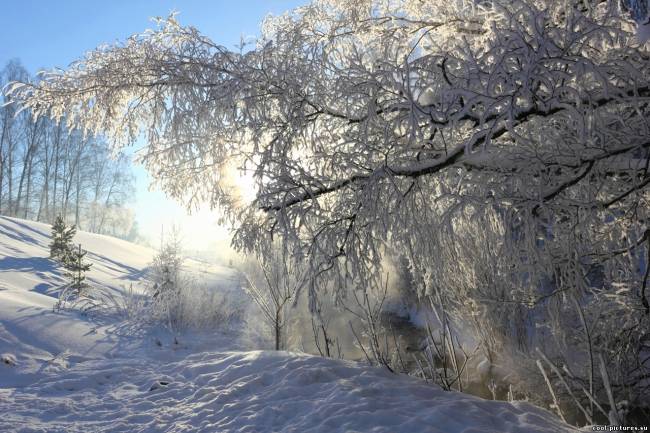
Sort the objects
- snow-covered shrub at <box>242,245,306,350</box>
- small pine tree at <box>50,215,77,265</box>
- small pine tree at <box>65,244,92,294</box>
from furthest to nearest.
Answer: small pine tree at <box>50,215,77,265</box>
small pine tree at <box>65,244,92,294</box>
snow-covered shrub at <box>242,245,306,350</box>

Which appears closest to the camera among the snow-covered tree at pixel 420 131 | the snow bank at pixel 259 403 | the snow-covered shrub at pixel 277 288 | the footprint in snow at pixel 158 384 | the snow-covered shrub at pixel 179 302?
the snow-covered tree at pixel 420 131

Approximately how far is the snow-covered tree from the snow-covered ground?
901 mm

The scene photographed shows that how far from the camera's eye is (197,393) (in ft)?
13.3

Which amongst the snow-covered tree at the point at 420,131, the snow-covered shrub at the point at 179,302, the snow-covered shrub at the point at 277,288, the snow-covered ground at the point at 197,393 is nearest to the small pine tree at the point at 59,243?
the snow-covered shrub at the point at 179,302

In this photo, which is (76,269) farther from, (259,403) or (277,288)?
(259,403)

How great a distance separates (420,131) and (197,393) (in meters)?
3.29

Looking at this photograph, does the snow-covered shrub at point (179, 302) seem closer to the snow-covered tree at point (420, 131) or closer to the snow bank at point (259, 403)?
the snow bank at point (259, 403)

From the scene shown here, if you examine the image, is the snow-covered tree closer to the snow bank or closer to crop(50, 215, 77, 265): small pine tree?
the snow bank

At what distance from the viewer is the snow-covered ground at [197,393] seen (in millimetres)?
3074

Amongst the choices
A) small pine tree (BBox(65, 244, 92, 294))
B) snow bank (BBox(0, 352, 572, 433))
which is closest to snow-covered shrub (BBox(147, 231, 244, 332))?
small pine tree (BBox(65, 244, 92, 294))

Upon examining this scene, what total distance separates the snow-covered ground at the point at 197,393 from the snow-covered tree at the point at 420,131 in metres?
0.90

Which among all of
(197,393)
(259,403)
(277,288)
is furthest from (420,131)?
(277,288)

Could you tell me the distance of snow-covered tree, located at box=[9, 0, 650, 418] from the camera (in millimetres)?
2311

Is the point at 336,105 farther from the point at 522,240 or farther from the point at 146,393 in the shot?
the point at 146,393
